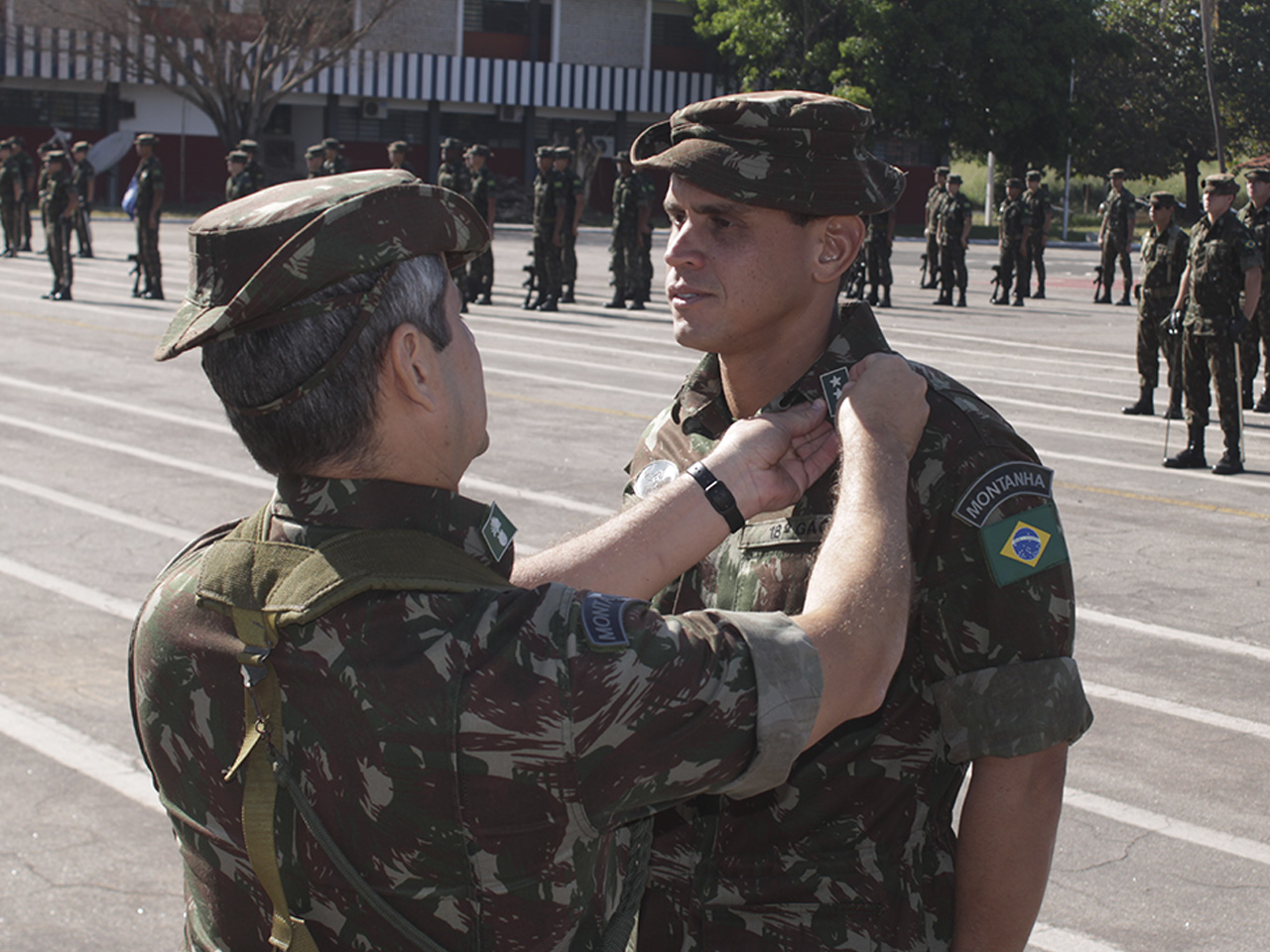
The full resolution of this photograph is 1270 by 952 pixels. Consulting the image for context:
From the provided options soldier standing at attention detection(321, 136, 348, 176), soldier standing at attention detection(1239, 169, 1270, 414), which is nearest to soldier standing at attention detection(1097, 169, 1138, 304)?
soldier standing at attention detection(1239, 169, 1270, 414)

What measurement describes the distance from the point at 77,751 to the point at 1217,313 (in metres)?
9.29

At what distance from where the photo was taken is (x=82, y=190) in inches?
1078

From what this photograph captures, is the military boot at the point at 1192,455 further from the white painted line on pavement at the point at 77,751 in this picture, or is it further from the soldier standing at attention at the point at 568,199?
the soldier standing at attention at the point at 568,199

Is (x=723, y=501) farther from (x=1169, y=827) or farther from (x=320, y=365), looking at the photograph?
(x=1169, y=827)

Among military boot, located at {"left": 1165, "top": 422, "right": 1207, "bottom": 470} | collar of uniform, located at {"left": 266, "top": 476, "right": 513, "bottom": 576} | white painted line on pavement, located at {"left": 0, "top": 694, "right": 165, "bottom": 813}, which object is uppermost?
collar of uniform, located at {"left": 266, "top": 476, "right": 513, "bottom": 576}

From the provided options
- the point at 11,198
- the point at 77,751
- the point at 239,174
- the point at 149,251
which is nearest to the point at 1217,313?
the point at 77,751

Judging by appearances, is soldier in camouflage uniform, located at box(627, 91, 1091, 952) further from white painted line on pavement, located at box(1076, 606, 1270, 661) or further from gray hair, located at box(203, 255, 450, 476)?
white painted line on pavement, located at box(1076, 606, 1270, 661)

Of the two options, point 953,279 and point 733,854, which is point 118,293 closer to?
point 953,279

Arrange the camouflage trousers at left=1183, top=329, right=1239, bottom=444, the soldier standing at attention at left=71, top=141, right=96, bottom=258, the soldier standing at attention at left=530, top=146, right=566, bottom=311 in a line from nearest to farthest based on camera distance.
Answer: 1. the camouflage trousers at left=1183, top=329, right=1239, bottom=444
2. the soldier standing at attention at left=530, top=146, right=566, bottom=311
3. the soldier standing at attention at left=71, top=141, right=96, bottom=258

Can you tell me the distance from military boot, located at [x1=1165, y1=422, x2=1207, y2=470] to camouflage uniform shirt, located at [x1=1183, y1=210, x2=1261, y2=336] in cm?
83

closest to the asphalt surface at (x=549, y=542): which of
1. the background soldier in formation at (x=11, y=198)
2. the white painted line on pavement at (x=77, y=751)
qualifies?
the white painted line on pavement at (x=77, y=751)

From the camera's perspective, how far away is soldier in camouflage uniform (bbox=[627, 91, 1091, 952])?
211 centimetres

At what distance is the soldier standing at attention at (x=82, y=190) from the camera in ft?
85.9

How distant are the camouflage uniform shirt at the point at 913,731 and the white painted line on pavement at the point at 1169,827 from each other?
2.63m
